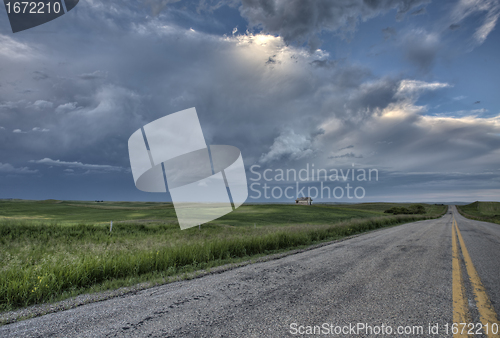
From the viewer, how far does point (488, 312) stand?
3250 mm

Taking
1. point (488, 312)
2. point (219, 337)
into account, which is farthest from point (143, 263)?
point (488, 312)

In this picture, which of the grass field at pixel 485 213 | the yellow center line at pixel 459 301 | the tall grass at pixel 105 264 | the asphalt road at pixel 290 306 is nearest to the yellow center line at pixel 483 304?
the asphalt road at pixel 290 306

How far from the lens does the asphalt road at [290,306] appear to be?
278 centimetres

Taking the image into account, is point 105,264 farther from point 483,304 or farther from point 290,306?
point 483,304

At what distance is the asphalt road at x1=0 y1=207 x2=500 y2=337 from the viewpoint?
2.78m

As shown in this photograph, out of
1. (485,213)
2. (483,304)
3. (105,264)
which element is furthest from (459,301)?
(485,213)

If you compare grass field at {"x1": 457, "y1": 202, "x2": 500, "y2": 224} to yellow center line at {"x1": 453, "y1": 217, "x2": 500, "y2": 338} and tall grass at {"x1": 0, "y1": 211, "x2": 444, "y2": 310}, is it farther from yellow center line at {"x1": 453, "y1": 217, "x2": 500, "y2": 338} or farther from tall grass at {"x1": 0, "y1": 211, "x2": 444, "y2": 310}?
tall grass at {"x1": 0, "y1": 211, "x2": 444, "y2": 310}

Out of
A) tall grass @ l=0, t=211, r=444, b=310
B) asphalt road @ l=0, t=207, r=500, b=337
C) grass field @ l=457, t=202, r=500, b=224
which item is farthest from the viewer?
grass field @ l=457, t=202, r=500, b=224

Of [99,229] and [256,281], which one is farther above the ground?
[256,281]

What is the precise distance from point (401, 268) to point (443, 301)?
77.8 inches

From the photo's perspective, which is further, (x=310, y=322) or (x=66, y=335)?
(x=310, y=322)

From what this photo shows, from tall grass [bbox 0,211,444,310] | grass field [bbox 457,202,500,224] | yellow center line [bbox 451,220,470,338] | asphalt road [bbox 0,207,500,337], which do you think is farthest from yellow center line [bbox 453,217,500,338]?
grass field [bbox 457,202,500,224]

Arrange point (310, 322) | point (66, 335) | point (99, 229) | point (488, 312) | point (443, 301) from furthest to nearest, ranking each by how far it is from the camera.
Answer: point (99, 229) < point (443, 301) < point (488, 312) < point (310, 322) < point (66, 335)

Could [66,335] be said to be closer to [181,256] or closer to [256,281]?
[256,281]
